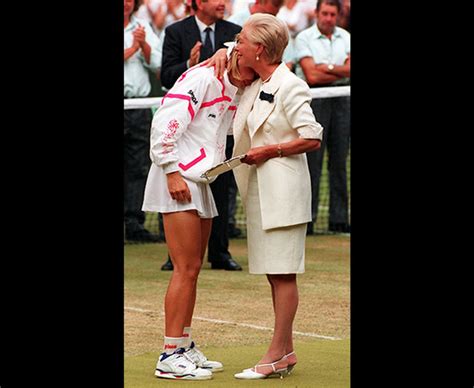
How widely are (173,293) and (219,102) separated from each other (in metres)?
1.13

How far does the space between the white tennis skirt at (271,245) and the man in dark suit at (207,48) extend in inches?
187

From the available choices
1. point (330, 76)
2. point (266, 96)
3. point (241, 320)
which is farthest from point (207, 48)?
point (266, 96)

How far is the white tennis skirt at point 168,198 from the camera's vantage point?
7176 mm

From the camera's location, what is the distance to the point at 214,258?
1233 cm

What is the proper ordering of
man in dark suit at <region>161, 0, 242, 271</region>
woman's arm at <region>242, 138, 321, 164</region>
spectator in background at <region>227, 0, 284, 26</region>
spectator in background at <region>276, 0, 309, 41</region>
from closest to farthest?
woman's arm at <region>242, 138, 321, 164</region>
man in dark suit at <region>161, 0, 242, 271</region>
spectator in background at <region>227, 0, 284, 26</region>
spectator in background at <region>276, 0, 309, 41</region>

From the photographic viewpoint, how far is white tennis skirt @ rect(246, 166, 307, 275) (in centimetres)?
707

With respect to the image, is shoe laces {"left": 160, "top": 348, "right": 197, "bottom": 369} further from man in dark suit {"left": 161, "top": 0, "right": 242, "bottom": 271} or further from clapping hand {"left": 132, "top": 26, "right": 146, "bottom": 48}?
clapping hand {"left": 132, "top": 26, "right": 146, "bottom": 48}

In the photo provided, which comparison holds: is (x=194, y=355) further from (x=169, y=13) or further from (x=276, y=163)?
(x=169, y=13)

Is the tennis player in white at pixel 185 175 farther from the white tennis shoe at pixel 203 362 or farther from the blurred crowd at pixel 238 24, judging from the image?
the blurred crowd at pixel 238 24

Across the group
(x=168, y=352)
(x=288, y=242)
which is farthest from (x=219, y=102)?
(x=168, y=352)

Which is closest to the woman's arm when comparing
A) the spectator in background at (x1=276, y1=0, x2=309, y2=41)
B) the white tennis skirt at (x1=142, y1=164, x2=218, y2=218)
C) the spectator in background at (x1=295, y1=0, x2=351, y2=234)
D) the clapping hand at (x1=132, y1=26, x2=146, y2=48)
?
the white tennis skirt at (x1=142, y1=164, x2=218, y2=218)

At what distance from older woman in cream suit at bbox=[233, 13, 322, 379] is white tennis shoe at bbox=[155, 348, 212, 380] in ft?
0.73

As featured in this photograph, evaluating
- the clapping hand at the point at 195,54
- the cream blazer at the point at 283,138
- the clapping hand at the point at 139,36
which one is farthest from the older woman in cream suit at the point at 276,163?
the clapping hand at the point at 139,36
